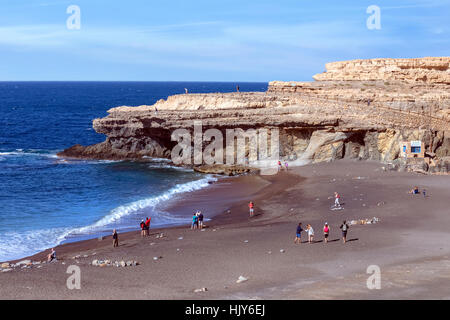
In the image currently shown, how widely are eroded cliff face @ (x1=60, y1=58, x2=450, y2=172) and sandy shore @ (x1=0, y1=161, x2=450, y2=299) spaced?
376 inches

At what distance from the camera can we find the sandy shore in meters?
15.3

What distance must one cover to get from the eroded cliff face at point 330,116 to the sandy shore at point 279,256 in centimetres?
956

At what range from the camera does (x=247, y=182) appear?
37906 mm

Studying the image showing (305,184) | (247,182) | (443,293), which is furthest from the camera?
(247,182)

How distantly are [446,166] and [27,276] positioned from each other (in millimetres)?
28532

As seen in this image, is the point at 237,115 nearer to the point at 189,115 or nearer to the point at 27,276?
the point at 189,115

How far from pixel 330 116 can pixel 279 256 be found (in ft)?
80.0

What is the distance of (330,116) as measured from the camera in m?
41.6

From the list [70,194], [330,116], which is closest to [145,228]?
[70,194]

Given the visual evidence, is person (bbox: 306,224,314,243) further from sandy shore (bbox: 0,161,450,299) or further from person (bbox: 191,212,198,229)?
person (bbox: 191,212,198,229)

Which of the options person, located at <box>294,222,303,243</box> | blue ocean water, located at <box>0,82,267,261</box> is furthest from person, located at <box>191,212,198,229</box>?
person, located at <box>294,222,303,243</box>

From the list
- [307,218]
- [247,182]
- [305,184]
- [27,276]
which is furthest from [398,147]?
[27,276]

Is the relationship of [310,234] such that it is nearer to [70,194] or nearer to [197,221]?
[197,221]

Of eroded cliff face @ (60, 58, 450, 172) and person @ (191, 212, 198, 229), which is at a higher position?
eroded cliff face @ (60, 58, 450, 172)
